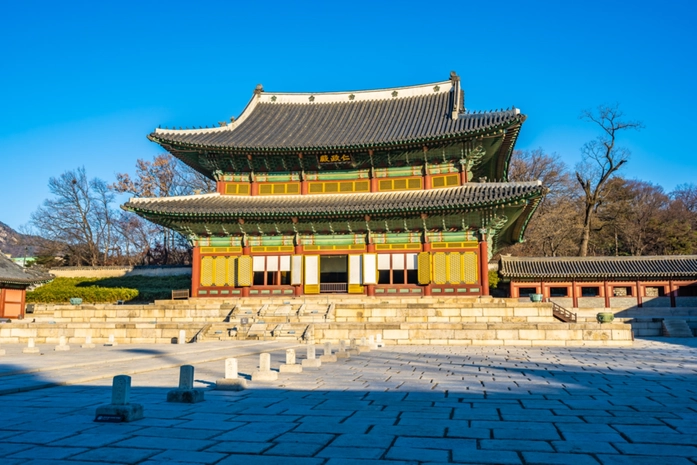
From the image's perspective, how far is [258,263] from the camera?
2950 cm

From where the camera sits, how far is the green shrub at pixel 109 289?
35.2 meters

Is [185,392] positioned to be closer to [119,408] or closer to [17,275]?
[119,408]

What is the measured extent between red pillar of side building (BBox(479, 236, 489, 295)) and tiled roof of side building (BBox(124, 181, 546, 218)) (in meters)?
2.50

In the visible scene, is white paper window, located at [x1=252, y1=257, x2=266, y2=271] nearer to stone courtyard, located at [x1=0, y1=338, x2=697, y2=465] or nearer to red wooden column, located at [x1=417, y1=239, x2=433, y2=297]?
red wooden column, located at [x1=417, y1=239, x2=433, y2=297]

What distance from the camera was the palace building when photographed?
1075 inches

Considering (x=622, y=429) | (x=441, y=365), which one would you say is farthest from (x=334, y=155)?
(x=622, y=429)

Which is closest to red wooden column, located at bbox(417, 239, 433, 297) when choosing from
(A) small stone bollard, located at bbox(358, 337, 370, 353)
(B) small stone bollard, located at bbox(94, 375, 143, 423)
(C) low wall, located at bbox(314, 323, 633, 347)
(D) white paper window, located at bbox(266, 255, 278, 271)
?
(C) low wall, located at bbox(314, 323, 633, 347)

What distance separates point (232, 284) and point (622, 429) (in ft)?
81.8

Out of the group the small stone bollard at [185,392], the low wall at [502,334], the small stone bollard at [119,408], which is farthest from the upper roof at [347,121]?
the small stone bollard at [119,408]

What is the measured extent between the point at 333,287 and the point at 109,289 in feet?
52.4

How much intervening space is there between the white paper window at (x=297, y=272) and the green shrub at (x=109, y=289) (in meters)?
13.0

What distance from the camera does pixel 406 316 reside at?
23.8 metres

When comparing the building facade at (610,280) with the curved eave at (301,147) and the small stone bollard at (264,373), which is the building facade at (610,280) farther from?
the small stone bollard at (264,373)

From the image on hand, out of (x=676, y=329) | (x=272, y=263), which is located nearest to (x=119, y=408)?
(x=272, y=263)
